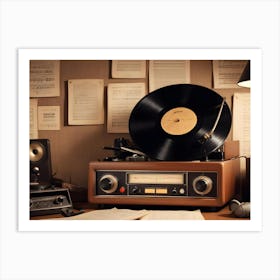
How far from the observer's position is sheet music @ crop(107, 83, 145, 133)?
170cm

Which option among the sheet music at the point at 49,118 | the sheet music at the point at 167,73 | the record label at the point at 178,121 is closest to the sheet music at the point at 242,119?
the sheet music at the point at 167,73

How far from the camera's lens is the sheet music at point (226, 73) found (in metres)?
1.67

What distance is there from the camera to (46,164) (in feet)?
4.90

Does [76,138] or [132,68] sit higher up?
[132,68]

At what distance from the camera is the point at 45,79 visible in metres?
1.73

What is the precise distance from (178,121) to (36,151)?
1.70 feet

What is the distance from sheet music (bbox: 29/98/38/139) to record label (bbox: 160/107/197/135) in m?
0.58

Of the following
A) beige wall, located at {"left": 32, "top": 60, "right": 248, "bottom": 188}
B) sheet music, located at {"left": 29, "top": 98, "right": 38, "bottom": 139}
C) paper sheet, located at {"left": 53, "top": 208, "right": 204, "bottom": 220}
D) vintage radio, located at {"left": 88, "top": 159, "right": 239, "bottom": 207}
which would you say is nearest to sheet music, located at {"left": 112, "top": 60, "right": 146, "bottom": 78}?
beige wall, located at {"left": 32, "top": 60, "right": 248, "bottom": 188}

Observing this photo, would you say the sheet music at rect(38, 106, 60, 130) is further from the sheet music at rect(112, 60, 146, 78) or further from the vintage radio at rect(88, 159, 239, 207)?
the vintage radio at rect(88, 159, 239, 207)

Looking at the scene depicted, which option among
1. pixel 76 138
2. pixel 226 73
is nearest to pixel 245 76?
pixel 226 73

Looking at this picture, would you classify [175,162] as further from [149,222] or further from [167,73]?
[167,73]

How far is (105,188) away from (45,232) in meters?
0.29
